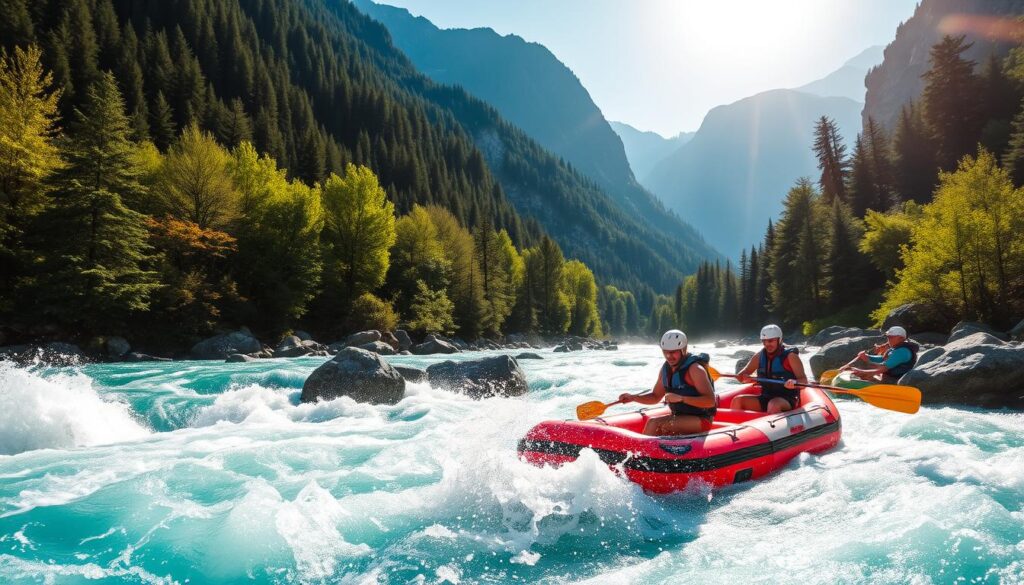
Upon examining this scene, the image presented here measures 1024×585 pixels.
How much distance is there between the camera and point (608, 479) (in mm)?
6453

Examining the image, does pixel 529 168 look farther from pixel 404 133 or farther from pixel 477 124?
pixel 404 133

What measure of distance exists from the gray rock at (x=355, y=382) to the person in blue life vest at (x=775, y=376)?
26.1 feet

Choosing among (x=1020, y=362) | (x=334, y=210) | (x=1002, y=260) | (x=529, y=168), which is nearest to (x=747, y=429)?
(x=1020, y=362)

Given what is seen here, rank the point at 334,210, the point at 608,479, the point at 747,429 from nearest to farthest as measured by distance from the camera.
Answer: the point at 608,479 → the point at 747,429 → the point at 334,210

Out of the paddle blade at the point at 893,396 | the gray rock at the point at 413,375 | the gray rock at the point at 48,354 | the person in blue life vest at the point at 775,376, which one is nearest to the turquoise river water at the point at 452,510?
the paddle blade at the point at 893,396

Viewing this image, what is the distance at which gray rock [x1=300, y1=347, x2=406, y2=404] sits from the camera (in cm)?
1312

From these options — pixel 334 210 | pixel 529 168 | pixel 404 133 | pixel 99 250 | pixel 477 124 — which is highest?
pixel 477 124

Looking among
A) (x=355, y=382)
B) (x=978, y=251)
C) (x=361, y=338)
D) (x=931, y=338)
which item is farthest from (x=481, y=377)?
(x=978, y=251)

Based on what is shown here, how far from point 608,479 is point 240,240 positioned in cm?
3068

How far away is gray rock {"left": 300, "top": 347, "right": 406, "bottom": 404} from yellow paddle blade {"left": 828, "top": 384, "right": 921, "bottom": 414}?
31.7 ft

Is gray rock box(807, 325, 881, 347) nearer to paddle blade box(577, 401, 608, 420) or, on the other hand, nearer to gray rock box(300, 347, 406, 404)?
paddle blade box(577, 401, 608, 420)

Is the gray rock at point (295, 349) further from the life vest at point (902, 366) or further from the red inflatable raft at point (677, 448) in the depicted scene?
the life vest at point (902, 366)

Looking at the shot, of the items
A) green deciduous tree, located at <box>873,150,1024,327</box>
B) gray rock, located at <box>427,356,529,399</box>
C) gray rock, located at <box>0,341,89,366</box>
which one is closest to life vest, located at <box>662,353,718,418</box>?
gray rock, located at <box>427,356,529,399</box>

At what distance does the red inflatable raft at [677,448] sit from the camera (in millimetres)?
6617
